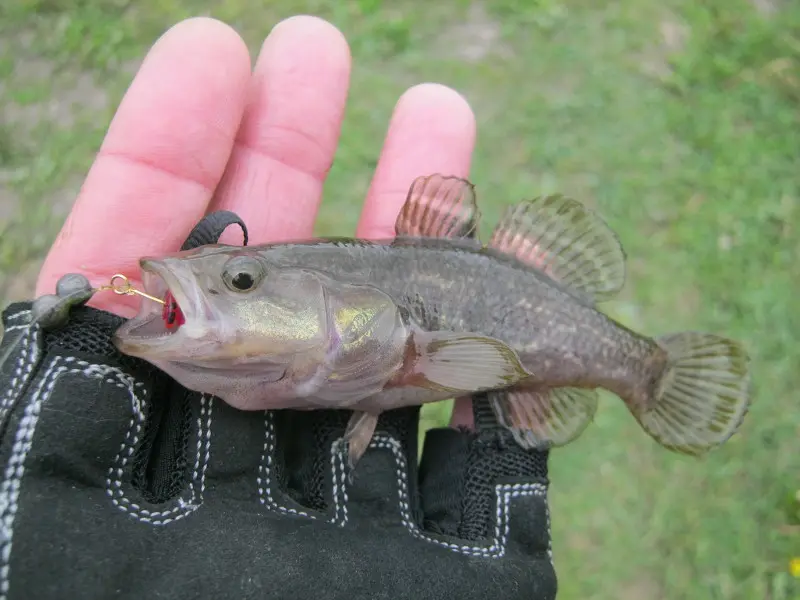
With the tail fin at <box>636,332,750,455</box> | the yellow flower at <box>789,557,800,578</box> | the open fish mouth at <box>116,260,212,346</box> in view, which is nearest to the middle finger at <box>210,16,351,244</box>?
the open fish mouth at <box>116,260,212,346</box>

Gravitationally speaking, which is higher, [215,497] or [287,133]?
[287,133]

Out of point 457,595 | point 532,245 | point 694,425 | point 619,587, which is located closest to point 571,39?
point 532,245

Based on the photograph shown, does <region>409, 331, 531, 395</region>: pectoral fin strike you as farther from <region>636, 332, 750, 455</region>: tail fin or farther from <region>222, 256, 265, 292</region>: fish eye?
<region>636, 332, 750, 455</region>: tail fin

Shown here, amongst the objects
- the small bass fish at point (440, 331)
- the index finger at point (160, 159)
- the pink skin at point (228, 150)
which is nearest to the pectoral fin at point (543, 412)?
the small bass fish at point (440, 331)

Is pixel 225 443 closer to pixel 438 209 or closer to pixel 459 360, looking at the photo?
pixel 459 360

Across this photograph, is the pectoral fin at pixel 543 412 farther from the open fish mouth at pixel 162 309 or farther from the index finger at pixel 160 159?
the index finger at pixel 160 159

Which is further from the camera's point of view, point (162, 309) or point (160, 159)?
point (160, 159)

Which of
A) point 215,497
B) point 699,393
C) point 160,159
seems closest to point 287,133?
point 160,159

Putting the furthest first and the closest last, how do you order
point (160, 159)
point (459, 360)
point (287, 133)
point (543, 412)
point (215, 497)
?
point (287, 133), point (543, 412), point (160, 159), point (459, 360), point (215, 497)
